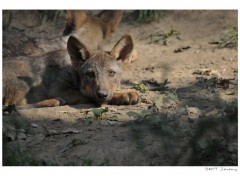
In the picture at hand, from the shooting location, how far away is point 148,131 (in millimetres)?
5676

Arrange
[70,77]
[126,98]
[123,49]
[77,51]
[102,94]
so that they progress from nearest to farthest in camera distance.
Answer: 1. [102,94]
2. [126,98]
3. [77,51]
4. [123,49]
5. [70,77]

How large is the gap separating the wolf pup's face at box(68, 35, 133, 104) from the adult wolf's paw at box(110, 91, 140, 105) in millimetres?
87

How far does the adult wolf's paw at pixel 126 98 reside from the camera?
23.2 feet

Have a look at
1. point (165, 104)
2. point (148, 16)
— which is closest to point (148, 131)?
point (165, 104)

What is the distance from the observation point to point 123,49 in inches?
297

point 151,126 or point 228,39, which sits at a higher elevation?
point 228,39

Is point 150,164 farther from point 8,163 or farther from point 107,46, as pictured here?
point 107,46

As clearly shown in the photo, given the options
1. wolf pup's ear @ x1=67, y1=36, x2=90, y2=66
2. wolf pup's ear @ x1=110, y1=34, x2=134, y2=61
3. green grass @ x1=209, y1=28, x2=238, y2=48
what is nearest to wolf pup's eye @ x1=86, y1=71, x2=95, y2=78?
wolf pup's ear @ x1=67, y1=36, x2=90, y2=66

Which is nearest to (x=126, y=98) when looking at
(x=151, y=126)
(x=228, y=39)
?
(x=151, y=126)

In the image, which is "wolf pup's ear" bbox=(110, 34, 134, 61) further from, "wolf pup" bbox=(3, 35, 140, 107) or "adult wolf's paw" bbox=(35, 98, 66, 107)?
"adult wolf's paw" bbox=(35, 98, 66, 107)

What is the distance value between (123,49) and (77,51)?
595 mm

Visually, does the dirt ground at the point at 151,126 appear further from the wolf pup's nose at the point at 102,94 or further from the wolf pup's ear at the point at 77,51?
the wolf pup's ear at the point at 77,51

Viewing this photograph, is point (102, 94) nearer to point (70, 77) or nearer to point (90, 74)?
point (90, 74)

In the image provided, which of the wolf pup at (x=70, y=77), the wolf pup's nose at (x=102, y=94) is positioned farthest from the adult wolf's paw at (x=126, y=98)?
the wolf pup's nose at (x=102, y=94)
